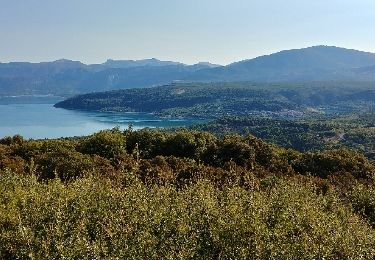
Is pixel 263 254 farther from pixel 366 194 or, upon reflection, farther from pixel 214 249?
pixel 366 194

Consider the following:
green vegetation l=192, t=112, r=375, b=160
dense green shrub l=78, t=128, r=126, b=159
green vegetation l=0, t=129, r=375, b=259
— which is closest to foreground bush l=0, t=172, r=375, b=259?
green vegetation l=0, t=129, r=375, b=259

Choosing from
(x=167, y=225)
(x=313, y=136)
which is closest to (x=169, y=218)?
(x=167, y=225)

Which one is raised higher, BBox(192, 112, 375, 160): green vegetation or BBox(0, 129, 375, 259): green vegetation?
BBox(0, 129, 375, 259): green vegetation

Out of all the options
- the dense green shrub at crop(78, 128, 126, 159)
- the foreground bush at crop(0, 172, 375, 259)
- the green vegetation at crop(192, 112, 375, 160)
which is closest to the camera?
the foreground bush at crop(0, 172, 375, 259)

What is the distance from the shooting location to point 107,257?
15648mm

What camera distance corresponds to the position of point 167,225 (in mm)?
18750

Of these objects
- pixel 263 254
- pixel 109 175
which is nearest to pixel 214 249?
pixel 263 254

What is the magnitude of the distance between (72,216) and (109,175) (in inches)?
418

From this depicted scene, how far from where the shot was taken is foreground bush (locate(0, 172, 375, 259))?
16109 millimetres

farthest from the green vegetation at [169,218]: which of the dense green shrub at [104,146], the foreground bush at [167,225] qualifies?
the dense green shrub at [104,146]

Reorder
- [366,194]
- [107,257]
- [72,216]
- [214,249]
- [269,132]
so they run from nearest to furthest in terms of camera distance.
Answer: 1. [107,257]
2. [214,249]
3. [72,216]
4. [366,194]
5. [269,132]

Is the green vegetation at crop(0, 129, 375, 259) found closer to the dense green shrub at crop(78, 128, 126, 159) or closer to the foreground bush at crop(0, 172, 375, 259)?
the foreground bush at crop(0, 172, 375, 259)

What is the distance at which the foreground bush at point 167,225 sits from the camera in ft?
52.9

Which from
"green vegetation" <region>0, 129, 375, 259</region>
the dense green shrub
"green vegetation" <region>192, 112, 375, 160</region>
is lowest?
"green vegetation" <region>192, 112, 375, 160</region>
